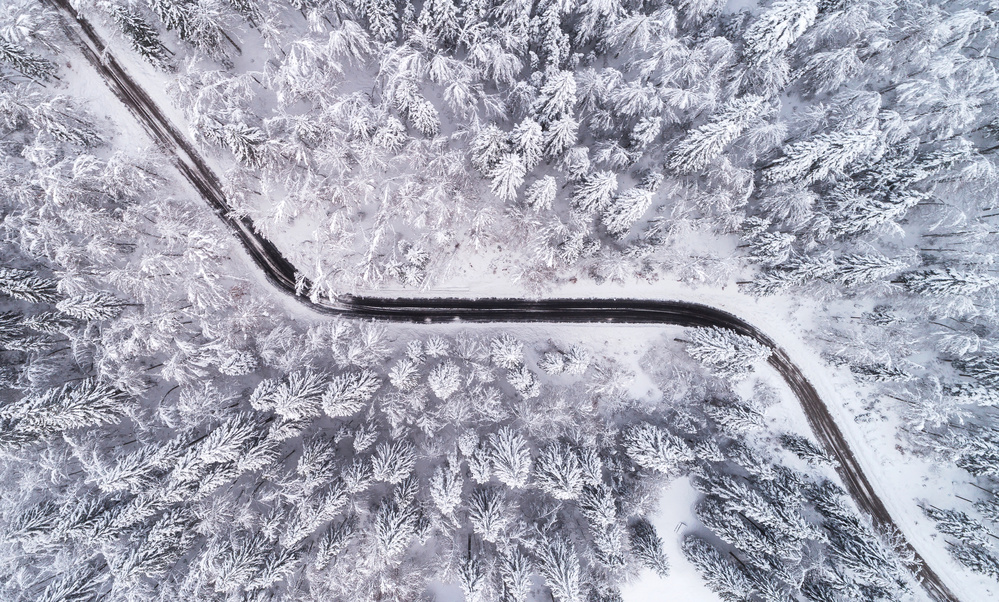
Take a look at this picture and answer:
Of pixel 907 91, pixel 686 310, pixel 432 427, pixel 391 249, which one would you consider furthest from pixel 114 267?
pixel 907 91

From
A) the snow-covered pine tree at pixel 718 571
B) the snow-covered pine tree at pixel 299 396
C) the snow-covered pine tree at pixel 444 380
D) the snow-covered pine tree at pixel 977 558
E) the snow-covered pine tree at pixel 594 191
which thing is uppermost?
the snow-covered pine tree at pixel 594 191

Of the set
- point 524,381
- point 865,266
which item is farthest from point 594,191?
point 865,266

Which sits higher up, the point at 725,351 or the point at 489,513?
the point at 725,351

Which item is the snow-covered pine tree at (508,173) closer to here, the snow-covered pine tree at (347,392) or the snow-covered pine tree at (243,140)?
the snow-covered pine tree at (347,392)

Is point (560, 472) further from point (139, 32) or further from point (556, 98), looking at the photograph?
point (139, 32)

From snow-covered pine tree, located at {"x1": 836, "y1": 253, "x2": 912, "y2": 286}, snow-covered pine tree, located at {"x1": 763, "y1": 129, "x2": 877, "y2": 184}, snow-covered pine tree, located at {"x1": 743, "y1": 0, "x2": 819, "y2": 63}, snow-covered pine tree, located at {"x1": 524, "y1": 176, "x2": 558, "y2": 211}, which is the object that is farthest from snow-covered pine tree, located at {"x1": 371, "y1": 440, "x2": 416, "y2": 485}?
snow-covered pine tree, located at {"x1": 743, "y1": 0, "x2": 819, "y2": 63}

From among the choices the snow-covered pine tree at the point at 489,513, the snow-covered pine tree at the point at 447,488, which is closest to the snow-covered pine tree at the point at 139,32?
the snow-covered pine tree at the point at 447,488

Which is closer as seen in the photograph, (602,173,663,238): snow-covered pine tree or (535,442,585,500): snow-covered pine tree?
(602,173,663,238): snow-covered pine tree

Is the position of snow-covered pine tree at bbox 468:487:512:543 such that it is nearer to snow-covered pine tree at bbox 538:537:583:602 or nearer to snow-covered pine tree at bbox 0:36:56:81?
snow-covered pine tree at bbox 538:537:583:602

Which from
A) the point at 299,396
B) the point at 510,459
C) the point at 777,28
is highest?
the point at 777,28
